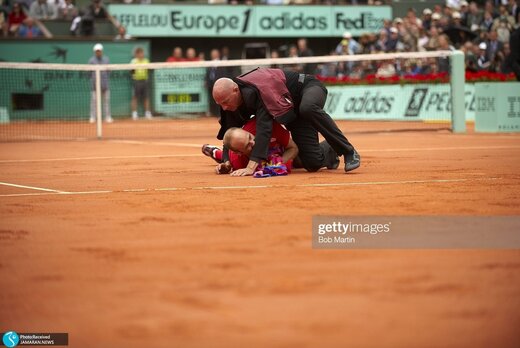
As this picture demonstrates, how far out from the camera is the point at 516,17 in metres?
28.8

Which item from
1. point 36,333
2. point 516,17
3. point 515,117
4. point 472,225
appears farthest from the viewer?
point 516,17

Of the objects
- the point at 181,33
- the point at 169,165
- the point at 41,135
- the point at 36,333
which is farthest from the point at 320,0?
the point at 36,333

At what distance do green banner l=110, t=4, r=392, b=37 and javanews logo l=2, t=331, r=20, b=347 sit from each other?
28473mm

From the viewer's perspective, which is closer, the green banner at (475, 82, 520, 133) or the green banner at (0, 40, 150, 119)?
the green banner at (475, 82, 520, 133)

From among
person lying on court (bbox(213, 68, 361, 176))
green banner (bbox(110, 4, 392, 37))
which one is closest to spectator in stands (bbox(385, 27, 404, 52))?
green banner (bbox(110, 4, 392, 37))

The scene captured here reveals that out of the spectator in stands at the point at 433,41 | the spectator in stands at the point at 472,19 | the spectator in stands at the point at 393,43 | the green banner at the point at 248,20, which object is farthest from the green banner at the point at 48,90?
the spectator in stands at the point at 472,19

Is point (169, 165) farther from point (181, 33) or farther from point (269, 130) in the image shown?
point (181, 33)

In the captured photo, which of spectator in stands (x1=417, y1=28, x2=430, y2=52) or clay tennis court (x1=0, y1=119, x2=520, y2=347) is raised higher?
clay tennis court (x1=0, y1=119, x2=520, y2=347)

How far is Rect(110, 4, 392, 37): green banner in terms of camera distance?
32.4 meters

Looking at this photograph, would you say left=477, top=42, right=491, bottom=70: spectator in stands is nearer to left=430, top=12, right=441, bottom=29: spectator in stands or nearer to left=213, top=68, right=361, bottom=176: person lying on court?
left=430, top=12, right=441, bottom=29: spectator in stands

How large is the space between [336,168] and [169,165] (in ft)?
8.88

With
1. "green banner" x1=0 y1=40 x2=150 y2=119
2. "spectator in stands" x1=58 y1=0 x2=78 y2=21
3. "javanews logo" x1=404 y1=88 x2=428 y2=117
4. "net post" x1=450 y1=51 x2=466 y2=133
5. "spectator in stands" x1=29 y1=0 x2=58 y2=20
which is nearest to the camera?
"net post" x1=450 y1=51 x2=466 y2=133

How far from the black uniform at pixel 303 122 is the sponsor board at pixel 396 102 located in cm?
1307

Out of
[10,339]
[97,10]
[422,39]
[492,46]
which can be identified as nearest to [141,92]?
[97,10]
